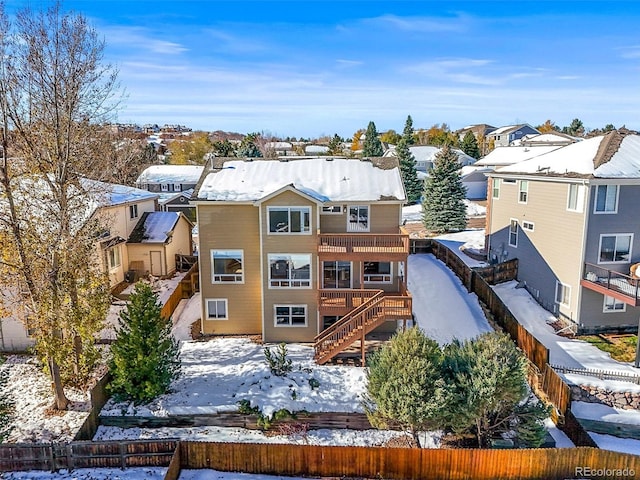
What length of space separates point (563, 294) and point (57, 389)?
22683 millimetres

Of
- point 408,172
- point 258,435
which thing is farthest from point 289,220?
point 408,172

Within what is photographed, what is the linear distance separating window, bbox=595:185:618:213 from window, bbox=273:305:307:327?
48.2ft

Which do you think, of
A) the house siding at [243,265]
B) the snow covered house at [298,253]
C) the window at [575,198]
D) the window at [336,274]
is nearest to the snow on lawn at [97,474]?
the snow covered house at [298,253]

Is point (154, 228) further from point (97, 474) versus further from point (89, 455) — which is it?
point (97, 474)

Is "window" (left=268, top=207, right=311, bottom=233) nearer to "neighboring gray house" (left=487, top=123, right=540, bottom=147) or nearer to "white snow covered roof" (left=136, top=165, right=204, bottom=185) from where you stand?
"white snow covered roof" (left=136, top=165, right=204, bottom=185)

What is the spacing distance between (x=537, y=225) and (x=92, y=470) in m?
23.0

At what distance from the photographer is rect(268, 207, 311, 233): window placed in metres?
19.5

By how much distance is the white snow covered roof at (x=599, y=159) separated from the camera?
67.2ft

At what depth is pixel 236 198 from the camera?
66.0 ft

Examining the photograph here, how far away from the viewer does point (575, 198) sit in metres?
21.1

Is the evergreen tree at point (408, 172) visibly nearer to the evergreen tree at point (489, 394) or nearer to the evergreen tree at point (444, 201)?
the evergreen tree at point (444, 201)

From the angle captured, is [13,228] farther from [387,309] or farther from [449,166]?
[449,166]

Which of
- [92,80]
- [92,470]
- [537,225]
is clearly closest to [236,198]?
[92,80]

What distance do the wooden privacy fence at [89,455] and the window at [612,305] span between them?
20.0 m
